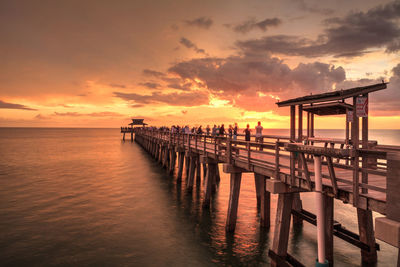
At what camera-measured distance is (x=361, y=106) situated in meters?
6.50

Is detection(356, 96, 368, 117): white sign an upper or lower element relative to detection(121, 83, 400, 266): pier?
upper

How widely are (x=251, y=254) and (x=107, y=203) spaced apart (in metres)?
10.8

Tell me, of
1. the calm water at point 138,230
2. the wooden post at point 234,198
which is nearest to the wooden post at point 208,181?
the calm water at point 138,230

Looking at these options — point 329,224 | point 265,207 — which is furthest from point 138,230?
point 329,224

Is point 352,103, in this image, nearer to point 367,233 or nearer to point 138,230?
point 367,233

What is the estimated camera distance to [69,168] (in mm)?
32156

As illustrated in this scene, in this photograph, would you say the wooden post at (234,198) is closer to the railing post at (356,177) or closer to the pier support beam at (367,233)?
the pier support beam at (367,233)

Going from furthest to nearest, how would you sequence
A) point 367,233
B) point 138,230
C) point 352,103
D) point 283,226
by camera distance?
point 138,230 < point 367,233 < point 283,226 < point 352,103

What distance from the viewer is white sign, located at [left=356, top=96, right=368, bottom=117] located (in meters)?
6.44

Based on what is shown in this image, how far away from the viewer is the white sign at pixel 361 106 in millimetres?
6441

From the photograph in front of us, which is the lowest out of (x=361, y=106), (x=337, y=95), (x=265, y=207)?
(x=265, y=207)

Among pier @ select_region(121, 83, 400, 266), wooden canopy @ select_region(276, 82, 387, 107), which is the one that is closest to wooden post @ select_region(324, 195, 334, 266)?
pier @ select_region(121, 83, 400, 266)

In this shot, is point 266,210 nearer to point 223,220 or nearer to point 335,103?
point 223,220

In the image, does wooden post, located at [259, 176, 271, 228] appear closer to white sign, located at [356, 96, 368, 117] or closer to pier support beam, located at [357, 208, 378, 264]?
pier support beam, located at [357, 208, 378, 264]
